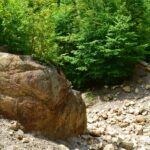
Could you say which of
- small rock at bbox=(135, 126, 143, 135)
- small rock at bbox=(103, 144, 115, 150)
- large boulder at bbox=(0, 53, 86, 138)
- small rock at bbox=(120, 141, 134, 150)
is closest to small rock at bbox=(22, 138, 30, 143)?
large boulder at bbox=(0, 53, 86, 138)

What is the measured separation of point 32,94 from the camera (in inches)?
267

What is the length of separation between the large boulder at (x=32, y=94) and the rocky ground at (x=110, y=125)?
0.64 feet

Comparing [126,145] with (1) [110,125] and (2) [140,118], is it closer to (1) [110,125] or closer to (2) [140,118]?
(1) [110,125]

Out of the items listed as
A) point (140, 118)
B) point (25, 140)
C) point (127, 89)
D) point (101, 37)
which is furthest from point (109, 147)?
point (101, 37)

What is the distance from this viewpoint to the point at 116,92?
1200 cm

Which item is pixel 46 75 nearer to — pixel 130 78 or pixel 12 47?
pixel 12 47

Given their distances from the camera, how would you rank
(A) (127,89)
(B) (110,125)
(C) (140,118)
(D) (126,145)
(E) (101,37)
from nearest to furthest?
1. (D) (126,145)
2. (B) (110,125)
3. (C) (140,118)
4. (A) (127,89)
5. (E) (101,37)

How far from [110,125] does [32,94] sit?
3.79 meters

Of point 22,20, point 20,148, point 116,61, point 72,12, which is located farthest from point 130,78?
point 20,148

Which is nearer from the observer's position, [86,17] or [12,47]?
[12,47]

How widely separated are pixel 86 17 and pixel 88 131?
5.10 m

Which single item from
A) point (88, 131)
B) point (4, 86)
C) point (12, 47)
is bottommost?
point (88, 131)

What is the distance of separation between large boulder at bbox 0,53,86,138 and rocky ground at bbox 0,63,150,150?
0.64 ft

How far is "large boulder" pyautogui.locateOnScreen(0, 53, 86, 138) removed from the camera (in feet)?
22.0
